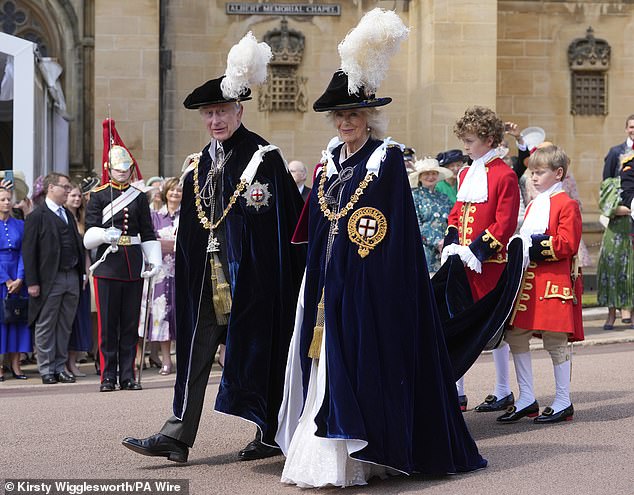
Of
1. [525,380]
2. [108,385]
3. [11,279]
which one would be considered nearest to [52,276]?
[11,279]

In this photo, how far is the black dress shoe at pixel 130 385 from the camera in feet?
31.8

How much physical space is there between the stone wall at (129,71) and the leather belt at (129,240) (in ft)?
22.6

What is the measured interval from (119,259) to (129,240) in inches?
6.7

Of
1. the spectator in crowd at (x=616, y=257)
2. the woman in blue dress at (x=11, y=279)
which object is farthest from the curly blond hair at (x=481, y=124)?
the spectator in crowd at (x=616, y=257)

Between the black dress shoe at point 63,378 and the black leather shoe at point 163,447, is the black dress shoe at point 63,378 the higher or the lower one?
the lower one

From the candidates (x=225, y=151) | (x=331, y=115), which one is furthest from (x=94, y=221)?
(x=331, y=115)

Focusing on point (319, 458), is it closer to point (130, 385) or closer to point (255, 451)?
point (255, 451)

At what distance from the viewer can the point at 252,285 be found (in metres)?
6.50

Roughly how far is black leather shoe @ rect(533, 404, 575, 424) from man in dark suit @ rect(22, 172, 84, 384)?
4.50 meters

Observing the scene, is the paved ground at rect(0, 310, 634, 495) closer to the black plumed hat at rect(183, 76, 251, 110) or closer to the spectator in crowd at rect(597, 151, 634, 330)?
the black plumed hat at rect(183, 76, 251, 110)

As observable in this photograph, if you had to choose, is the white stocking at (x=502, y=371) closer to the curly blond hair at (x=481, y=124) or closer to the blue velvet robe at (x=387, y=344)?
the curly blond hair at (x=481, y=124)

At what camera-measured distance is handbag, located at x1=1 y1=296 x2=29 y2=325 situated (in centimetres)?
1067

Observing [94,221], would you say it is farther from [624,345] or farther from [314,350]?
[624,345]

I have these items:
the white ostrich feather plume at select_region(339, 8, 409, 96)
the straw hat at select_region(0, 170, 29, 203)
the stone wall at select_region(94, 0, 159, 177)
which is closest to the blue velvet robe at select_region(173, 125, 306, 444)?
the white ostrich feather plume at select_region(339, 8, 409, 96)
